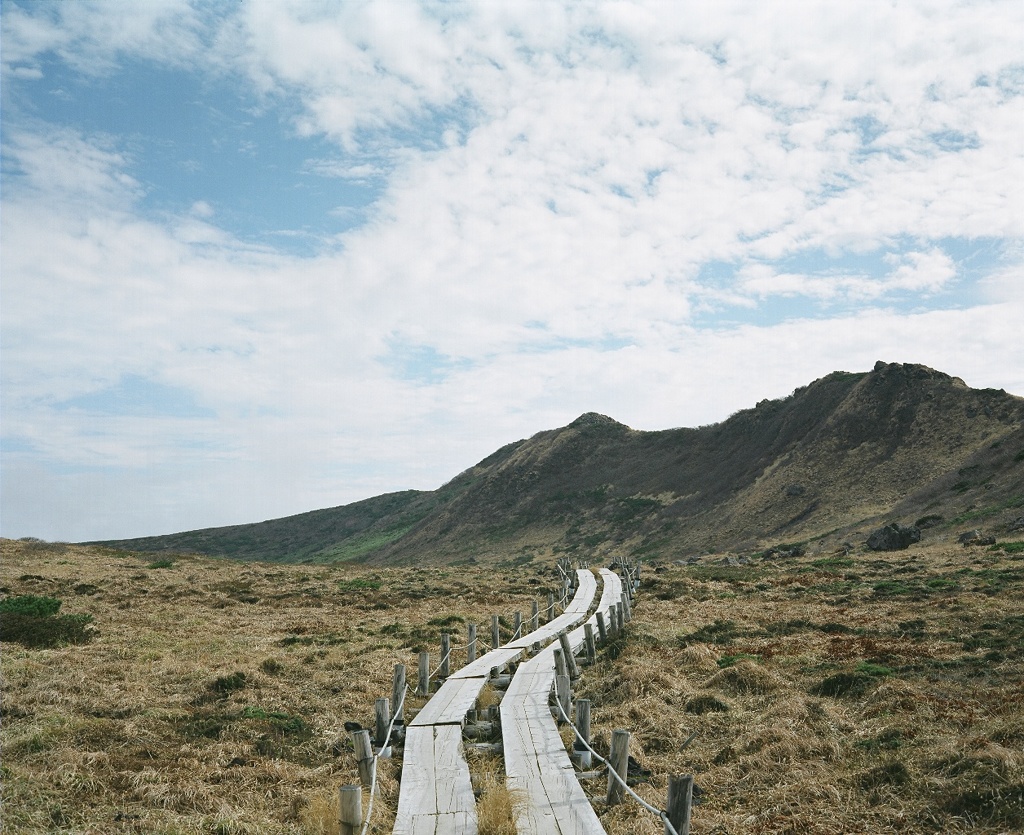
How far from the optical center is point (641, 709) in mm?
13734

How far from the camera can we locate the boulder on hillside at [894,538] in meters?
44.2

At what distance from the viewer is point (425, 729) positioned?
12109mm

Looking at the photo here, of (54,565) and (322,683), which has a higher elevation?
(54,565)

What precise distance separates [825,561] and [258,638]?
32.4 m

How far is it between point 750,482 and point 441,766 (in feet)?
236

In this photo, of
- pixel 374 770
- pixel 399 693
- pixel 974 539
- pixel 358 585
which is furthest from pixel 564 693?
pixel 974 539

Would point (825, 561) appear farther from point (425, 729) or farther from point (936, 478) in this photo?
point (425, 729)

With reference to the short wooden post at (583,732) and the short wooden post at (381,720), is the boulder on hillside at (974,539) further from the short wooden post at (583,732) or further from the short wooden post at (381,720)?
the short wooden post at (381,720)

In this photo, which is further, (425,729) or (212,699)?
(212,699)

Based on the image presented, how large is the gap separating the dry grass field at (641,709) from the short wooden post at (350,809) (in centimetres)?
161

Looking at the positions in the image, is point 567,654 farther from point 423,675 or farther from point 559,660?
point 423,675

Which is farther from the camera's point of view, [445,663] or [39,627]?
[39,627]

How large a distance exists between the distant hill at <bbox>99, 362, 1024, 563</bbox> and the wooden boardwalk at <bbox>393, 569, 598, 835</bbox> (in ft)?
132

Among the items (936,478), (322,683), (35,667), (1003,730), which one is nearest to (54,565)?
(35,667)
